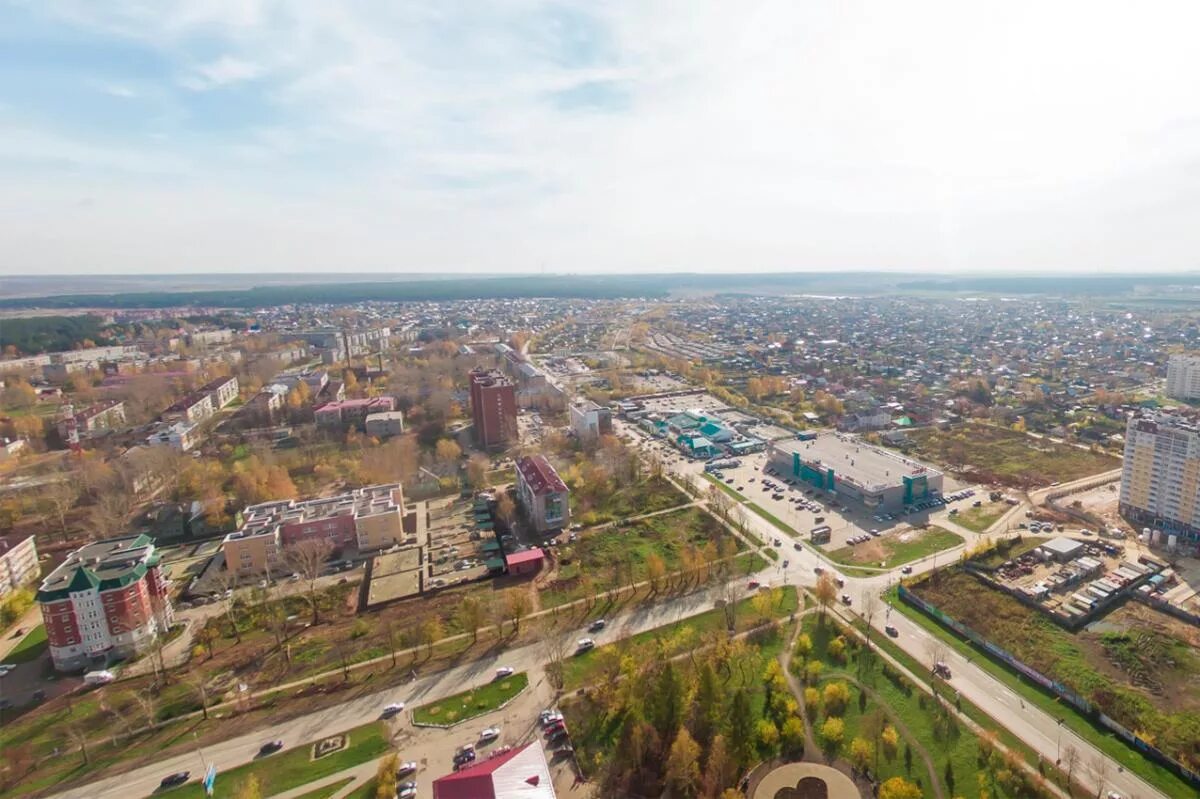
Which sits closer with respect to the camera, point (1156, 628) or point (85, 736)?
point (85, 736)

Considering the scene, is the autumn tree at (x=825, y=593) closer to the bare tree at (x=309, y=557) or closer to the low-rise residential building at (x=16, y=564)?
the bare tree at (x=309, y=557)

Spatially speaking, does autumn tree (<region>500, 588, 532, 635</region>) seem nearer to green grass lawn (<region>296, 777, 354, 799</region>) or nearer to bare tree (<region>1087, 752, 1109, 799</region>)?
green grass lawn (<region>296, 777, 354, 799</region>)

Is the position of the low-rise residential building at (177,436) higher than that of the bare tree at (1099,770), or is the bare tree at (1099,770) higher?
the low-rise residential building at (177,436)

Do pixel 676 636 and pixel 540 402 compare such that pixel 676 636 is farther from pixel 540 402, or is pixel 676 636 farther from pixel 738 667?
pixel 540 402

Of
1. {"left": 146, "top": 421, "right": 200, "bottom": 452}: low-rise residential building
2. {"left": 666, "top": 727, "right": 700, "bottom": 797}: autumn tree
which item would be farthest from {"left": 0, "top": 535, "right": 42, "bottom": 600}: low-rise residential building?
{"left": 666, "top": 727, "right": 700, "bottom": 797}: autumn tree

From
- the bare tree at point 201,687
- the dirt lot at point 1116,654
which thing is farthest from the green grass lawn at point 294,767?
the dirt lot at point 1116,654

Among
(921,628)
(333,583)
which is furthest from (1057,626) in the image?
(333,583)

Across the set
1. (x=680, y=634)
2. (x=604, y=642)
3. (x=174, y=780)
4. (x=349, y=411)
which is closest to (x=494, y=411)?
(x=349, y=411)
